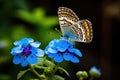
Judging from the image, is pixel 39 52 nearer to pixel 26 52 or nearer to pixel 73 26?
pixel 26 52

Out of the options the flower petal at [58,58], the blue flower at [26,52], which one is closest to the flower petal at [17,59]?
the blue flower at [26,52]

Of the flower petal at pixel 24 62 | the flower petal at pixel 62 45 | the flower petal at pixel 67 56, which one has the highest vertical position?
the flower petal at pixel 62 45

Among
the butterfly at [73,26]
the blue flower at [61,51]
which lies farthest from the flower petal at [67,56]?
the butterfly at [73,26]

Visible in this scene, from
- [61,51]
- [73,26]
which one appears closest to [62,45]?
[61,51]

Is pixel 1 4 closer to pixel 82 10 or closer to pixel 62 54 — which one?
pixel 82 10

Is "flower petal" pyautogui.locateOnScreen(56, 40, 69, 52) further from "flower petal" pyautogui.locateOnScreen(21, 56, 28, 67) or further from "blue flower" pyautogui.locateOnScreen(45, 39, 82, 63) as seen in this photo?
"flower petal" pyautogui.locateOnScreen(21, 56, 28, 67)

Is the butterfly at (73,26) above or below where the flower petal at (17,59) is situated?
above

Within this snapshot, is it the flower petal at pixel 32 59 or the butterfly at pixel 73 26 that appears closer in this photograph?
the flower petal at pixel 32 59

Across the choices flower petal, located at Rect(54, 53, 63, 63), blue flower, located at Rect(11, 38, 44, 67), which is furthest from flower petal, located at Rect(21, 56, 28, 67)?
flower petal, located at Rect(54, 53, 63, 63)

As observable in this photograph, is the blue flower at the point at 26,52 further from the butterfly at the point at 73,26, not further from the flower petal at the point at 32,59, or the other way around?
the butterfly at the point at 73,26
